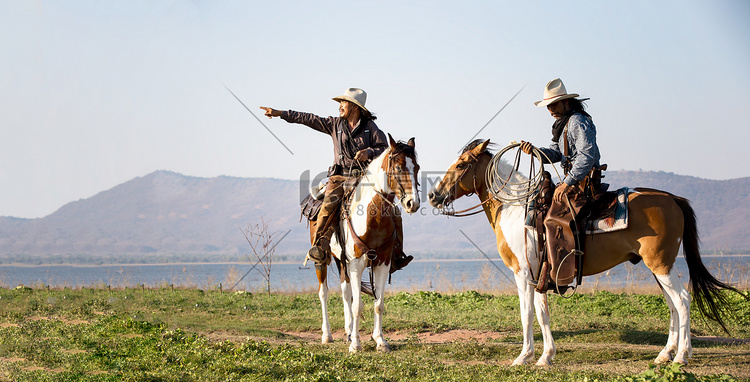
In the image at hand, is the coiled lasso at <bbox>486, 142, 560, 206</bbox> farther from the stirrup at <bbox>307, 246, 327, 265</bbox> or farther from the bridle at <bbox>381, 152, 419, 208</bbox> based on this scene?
the stirrup at <bbox>307, 246, 327, 265</bbox>

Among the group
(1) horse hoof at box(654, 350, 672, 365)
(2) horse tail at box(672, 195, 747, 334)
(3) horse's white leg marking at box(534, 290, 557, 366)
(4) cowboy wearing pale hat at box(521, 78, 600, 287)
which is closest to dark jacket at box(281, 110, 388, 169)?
(4) cowboy wearing pale hat at box(521, 78, 600, 287)

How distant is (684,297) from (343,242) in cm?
456

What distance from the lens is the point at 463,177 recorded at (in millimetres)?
7957

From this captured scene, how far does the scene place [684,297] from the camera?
23.3 feet

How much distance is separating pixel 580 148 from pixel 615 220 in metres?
0.97

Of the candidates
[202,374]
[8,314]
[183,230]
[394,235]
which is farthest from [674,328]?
[183,230]

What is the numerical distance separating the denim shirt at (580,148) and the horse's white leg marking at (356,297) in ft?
10.1

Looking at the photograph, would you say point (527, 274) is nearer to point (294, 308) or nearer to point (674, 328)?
point (674, 328)

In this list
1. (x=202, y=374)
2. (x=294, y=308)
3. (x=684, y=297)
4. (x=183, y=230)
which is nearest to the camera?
(x=202, y=374)

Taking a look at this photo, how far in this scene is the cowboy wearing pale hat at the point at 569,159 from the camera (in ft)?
24.1

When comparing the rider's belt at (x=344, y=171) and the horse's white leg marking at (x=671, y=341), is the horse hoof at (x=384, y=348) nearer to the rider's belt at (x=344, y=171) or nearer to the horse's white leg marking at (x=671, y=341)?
the rider's belt at (x=344, y=171)

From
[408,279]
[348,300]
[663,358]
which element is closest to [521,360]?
[663,358]

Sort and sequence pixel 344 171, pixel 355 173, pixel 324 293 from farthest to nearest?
pixel 324 293
pixel 344 171
pixel 355 173

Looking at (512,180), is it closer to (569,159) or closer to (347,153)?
(569,159)
